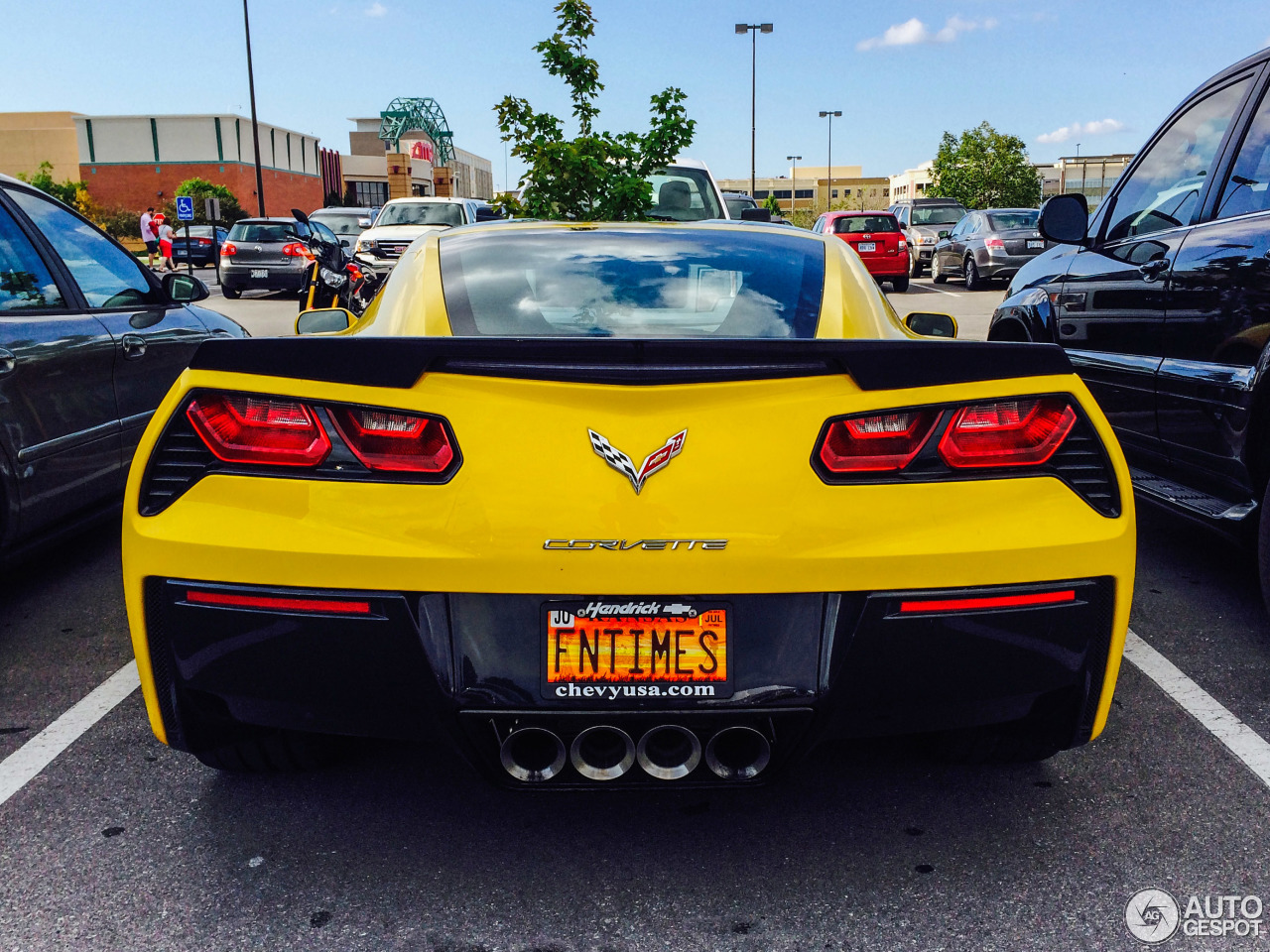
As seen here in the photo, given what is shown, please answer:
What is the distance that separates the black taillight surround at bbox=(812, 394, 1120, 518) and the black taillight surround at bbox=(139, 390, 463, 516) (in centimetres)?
76

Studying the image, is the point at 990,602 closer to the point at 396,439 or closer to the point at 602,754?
the point at 602,754

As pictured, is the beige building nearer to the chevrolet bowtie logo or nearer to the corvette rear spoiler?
the corvette rear spoiler

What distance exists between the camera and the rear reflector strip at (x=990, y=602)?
2.23 meters

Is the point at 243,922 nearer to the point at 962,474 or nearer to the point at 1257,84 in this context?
the point at 962,474

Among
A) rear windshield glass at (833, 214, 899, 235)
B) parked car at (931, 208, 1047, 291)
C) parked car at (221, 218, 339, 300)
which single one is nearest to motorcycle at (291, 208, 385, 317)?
parked car at (221, 218, 339, 300)

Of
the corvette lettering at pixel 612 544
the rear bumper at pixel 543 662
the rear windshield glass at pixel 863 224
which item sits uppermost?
the rear windshield glass at pixel 863 224

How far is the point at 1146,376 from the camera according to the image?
4.59 m

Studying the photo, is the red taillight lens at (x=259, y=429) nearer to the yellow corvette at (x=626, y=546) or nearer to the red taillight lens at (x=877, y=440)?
the yellow corvette at (x=626, y=546)

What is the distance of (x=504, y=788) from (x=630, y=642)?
407mm

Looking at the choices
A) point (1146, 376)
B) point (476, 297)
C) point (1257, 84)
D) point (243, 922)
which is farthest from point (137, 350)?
point (1257, 84)

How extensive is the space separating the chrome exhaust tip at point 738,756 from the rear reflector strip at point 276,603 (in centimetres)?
72

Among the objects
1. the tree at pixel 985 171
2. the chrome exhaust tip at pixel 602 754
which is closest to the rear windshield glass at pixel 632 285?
the chrome exhaust tip at pixel 602 754

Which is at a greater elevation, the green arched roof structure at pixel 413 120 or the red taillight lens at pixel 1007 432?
the green arched roof structure at pixel 413 120

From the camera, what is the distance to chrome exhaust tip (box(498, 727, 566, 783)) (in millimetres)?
2271
